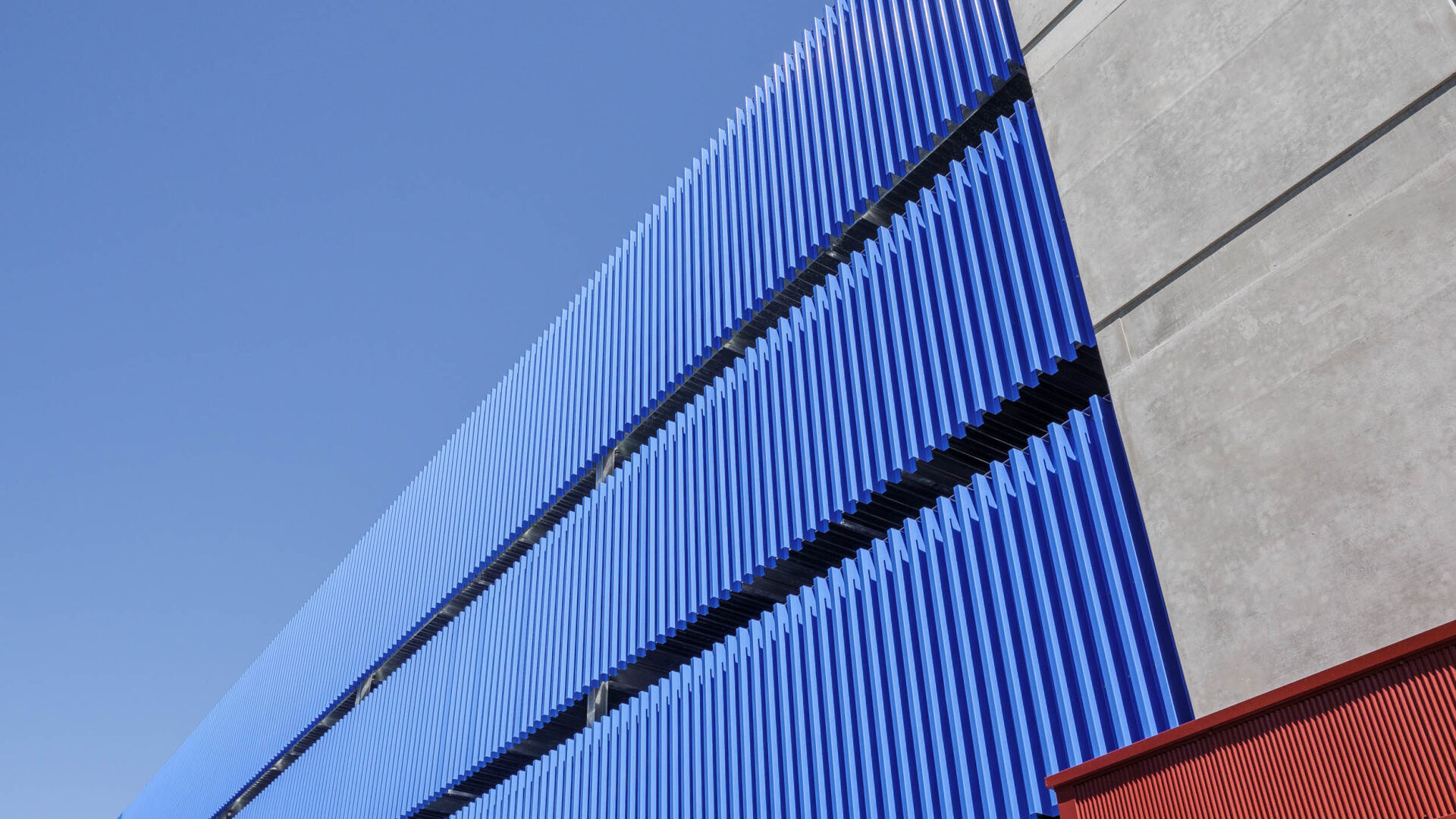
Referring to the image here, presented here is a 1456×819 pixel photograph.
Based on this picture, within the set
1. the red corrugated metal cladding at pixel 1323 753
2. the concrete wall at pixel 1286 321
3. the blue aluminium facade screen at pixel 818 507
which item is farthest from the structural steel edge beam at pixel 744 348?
the red corrugated metal cladding at pixel 1323 753

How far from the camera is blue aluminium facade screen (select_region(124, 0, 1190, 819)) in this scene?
6910 millimetres

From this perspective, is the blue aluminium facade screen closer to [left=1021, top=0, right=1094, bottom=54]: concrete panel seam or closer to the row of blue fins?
the row of blue fins

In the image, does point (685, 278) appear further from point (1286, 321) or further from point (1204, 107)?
point (1286, 321)

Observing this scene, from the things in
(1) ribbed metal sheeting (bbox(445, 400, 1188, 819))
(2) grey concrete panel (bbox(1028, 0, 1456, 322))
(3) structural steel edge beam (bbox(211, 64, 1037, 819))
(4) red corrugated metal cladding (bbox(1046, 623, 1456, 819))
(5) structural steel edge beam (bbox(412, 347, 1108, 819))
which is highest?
(3) structural steel edge beam (bbox(211, 64, 1037, 819))

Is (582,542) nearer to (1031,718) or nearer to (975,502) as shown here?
A: (975,502)

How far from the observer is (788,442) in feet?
32.5

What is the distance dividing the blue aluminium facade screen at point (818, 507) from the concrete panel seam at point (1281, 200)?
0.46 metres

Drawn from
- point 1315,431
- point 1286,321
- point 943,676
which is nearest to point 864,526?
point 943,676

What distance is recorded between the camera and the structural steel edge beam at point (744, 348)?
10047 mm

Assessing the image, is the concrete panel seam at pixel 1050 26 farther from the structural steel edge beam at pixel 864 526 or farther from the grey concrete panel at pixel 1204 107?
the structural steel edge beam at pixel 864 526

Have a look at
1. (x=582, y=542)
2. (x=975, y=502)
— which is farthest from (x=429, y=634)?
(x=975, y=502)

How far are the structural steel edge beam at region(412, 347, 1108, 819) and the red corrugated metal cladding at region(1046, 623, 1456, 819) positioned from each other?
3.27 m

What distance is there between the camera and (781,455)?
9.92 metres

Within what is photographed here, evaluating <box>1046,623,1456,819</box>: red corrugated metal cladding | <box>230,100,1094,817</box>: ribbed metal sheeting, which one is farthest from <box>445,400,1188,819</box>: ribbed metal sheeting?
<box>1046,623,1456,819</box>: red corrugated metal cladding
